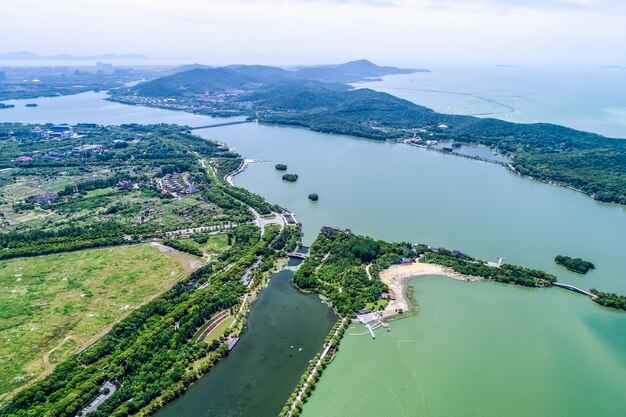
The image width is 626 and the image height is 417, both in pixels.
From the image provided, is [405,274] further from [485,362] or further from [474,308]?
[485,362]

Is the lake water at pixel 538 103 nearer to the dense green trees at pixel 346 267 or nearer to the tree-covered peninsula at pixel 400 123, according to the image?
the tree-covered peninsula at pixel 400 123

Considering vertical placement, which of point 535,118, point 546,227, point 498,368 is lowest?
point 498,368

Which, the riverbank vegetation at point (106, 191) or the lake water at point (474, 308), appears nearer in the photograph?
the lake water at point (474, 308)

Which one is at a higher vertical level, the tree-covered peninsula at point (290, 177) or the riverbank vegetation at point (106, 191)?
the tree-covered peninsula at point (290, 177)

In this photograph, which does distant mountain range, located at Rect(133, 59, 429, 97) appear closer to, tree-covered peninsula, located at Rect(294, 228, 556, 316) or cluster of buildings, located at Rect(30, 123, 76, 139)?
cluster of buildings, located at Rect(30, 123, 76, 139)

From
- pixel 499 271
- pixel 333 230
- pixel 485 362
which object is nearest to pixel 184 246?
pixel 333 230

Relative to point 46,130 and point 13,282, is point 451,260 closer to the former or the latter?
point 13,282

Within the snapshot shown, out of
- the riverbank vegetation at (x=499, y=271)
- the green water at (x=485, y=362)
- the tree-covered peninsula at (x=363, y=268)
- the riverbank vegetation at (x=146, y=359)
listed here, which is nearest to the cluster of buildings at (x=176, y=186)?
the riverbank vegetation at (x=146, y=359)

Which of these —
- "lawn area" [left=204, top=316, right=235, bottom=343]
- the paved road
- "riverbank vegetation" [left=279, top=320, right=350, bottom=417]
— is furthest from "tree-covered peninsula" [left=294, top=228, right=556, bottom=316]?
the paved road

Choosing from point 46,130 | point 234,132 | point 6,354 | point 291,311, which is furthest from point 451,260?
point 46,130
